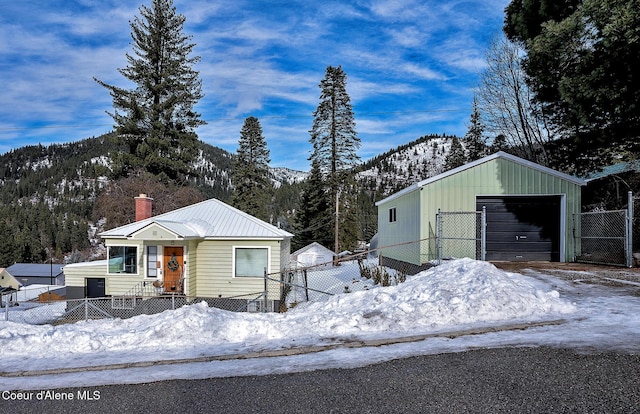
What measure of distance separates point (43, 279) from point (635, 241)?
237 ft

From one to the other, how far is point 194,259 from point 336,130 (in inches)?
729

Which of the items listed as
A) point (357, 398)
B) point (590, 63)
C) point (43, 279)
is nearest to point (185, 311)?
point (357, 398)

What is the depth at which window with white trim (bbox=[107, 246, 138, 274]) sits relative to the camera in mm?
16312

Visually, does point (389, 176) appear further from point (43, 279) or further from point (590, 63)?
point (590, 63)

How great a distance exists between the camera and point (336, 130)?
1256 inches

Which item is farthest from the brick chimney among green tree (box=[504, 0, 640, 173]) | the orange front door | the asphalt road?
green tree (box=[504, 0, 640, 173])

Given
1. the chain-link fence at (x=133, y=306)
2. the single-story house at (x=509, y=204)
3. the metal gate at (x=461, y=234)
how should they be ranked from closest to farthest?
the metal gate at (x=461, y=234), the single-story house at (x=509, y=204), the chain-link fence at (x=133, y=306)

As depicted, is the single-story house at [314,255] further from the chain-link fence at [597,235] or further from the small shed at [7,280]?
the small shed at [7,280]

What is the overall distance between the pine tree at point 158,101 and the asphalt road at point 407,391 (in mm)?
28079

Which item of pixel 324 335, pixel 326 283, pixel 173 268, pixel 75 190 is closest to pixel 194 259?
pixel 173 268

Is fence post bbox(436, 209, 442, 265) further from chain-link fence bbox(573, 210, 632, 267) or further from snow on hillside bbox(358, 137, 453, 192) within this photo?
snow on hillside bbox(358, 137, 453, 192)

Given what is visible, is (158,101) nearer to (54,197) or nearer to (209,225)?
(209,225)

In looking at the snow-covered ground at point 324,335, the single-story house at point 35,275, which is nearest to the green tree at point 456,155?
the snow-covered ground at point 324,335

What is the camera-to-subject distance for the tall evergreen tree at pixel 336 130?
31812 mm
